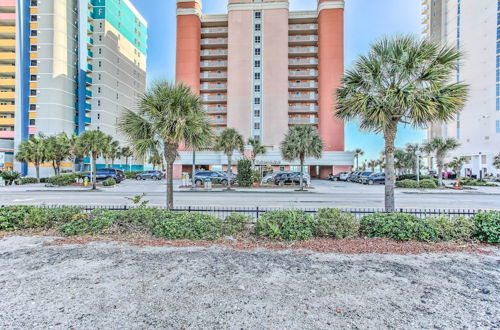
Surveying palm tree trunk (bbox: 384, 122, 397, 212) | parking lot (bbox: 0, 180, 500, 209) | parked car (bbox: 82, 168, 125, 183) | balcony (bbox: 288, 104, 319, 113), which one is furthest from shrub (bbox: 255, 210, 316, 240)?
balcony (bbox: 288, 104, 319, 113)

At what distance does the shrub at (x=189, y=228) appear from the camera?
21.3 feet

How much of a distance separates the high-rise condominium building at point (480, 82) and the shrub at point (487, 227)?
53.7 m

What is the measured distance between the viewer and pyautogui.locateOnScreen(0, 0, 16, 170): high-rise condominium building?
162ft

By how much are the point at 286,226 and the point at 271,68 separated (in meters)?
46.2

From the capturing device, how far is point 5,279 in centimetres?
432

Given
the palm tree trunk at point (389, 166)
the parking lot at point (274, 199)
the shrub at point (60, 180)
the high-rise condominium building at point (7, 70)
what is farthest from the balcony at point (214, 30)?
the palm tree trunk at point (389, 166)

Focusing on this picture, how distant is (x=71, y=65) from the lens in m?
53.1

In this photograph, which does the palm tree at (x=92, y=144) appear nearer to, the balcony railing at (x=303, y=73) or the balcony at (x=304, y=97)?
the balcony at (x=304, y=97)

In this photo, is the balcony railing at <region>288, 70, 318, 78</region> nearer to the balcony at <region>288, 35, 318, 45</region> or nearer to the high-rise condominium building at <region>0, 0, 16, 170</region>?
the balcony at <region>288, 35, 318, 45</region>

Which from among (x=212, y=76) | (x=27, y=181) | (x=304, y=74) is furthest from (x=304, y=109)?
(x=27, y=181)

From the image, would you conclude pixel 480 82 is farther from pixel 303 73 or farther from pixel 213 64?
pixel 213 64

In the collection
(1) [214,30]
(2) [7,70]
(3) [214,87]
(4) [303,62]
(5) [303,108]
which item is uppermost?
(1) [214,30]

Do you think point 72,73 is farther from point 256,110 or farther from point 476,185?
point 476,185

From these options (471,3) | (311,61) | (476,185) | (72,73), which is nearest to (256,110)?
(311,61)
